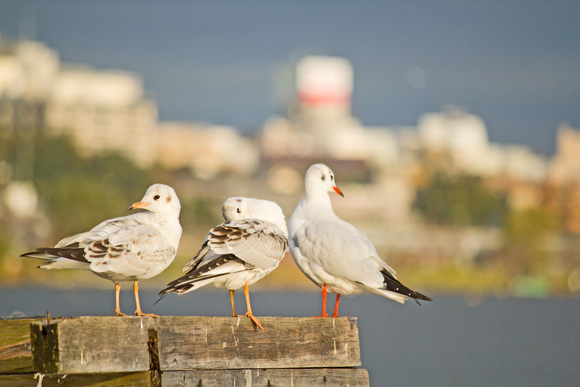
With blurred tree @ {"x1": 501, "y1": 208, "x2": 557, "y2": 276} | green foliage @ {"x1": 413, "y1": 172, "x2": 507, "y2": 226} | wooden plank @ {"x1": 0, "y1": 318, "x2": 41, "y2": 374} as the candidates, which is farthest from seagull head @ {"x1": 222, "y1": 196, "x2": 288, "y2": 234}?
green foliage @ {"x1": 413, "y1": 172, "x2": 507, "y2": 226}

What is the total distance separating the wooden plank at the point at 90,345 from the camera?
6023 millimetres

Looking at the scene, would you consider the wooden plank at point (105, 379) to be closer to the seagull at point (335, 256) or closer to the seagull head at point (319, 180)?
the seagull at point (335, 256)

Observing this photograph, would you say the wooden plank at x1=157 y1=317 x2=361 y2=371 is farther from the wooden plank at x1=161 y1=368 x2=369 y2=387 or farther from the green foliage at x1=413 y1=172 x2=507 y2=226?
the green foliage at x1=413 y1=172 x2=507 y2=226

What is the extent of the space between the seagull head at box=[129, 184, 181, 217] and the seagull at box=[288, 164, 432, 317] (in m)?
1.08

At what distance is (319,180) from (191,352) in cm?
288

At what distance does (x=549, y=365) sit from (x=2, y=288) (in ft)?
155

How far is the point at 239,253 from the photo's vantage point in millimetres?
7762

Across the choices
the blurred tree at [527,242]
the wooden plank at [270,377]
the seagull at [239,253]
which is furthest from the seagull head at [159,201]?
the blurred tree at [527,242]

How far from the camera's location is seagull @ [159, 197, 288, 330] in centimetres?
757

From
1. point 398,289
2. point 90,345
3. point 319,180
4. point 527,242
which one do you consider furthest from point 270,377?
point 527,242

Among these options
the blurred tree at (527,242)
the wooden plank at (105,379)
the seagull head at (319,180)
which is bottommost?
the wooden plank at (105,379)

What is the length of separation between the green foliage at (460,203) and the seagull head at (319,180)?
119m

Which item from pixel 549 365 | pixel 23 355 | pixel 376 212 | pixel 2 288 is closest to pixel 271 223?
pixel 23 355

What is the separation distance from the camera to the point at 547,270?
11894 cm
